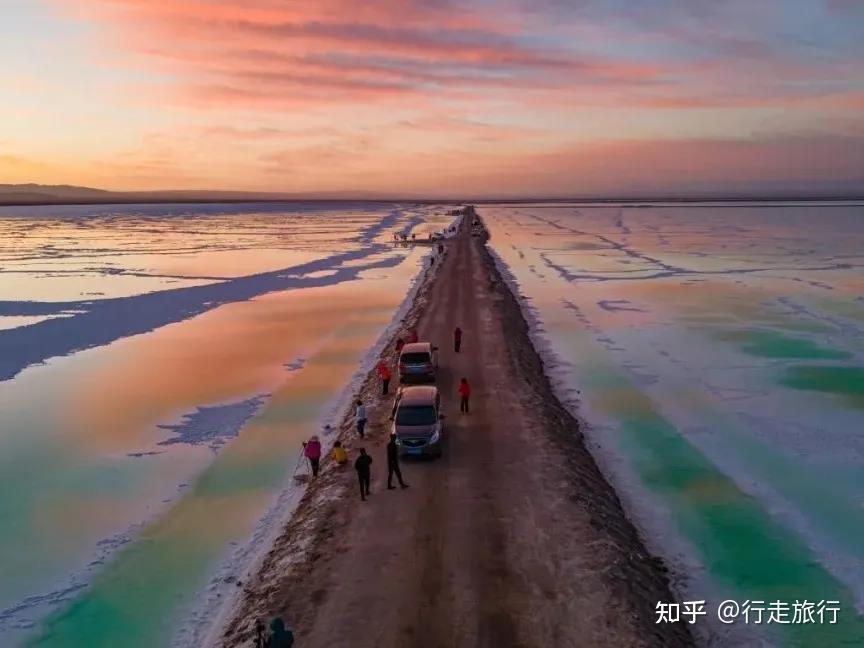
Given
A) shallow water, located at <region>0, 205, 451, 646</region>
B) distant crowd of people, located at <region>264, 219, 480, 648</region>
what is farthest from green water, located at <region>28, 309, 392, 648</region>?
distant crowd of people, located at <region>264, 219, 480, 648</region>

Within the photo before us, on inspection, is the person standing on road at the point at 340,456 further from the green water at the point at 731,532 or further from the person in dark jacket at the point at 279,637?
the person in dark jacket at the point at 279,637

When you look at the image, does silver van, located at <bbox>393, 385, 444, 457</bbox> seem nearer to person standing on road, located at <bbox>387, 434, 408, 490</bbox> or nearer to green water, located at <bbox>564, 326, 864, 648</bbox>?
person standing on road, located at <bbox>387, 434, 408, 490</bbox>

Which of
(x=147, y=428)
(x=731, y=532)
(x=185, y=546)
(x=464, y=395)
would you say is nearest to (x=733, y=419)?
(x=731, y=532)

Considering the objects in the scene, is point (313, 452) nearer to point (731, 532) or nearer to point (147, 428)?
point (147, 428)

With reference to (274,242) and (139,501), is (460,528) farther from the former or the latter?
(274,242)

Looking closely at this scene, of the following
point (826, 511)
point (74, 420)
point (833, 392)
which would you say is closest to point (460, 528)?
point (826, 511)

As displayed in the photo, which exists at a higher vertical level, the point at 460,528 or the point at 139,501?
the point at 460,528
